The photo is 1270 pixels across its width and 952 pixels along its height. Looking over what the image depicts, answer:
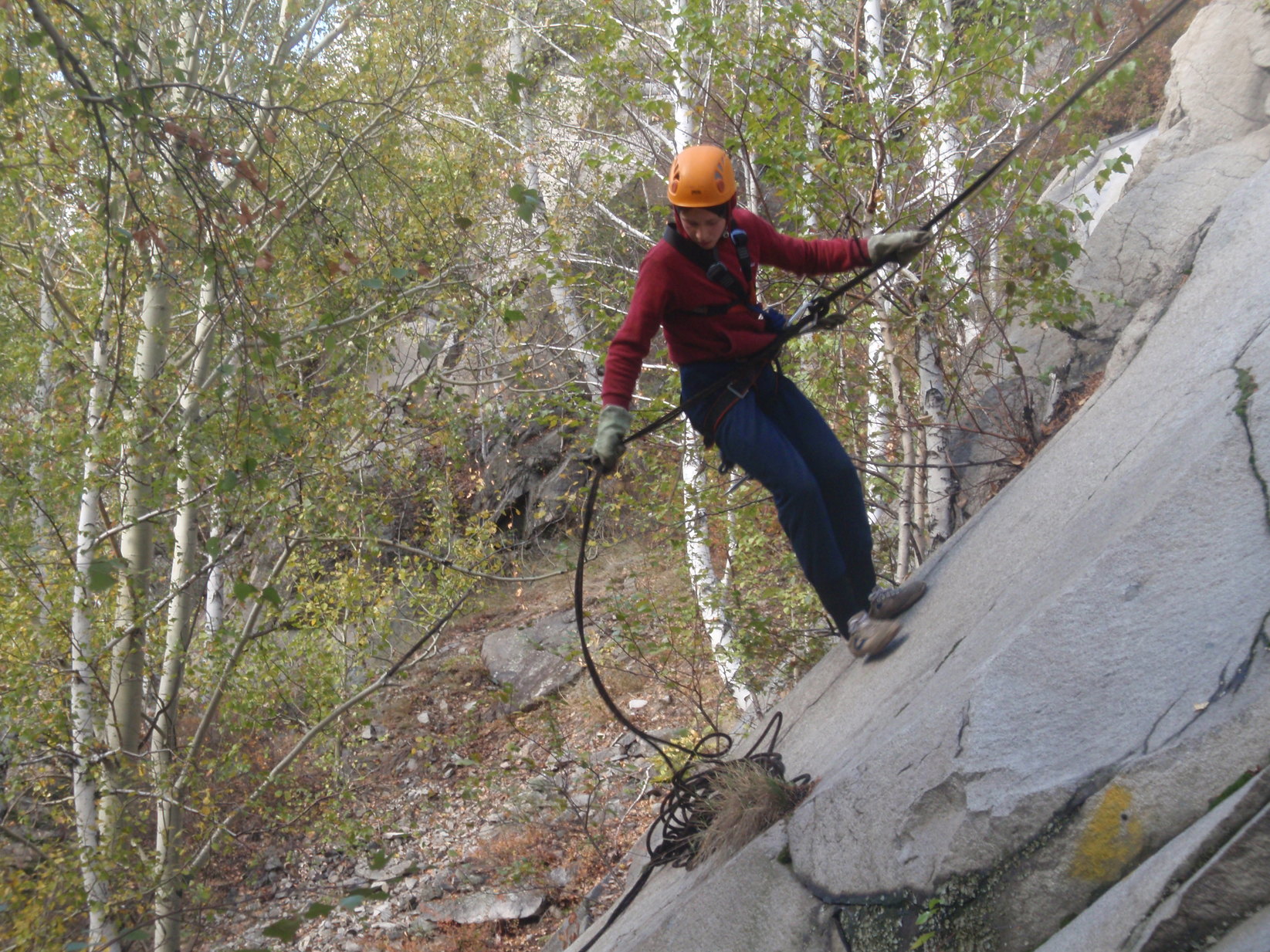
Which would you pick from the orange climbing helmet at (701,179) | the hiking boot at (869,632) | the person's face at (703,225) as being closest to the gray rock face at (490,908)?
the hiking boot at (869,632)

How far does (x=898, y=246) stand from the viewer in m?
3.81

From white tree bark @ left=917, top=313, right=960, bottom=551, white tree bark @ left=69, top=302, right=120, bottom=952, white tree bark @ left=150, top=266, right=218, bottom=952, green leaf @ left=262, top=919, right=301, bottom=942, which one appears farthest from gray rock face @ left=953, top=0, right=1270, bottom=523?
A: white tree bark @ left=69, top=302, right=120, bottom=952

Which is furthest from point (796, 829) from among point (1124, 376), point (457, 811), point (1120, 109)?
point (1120, 109)

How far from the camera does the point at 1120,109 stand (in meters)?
14.8

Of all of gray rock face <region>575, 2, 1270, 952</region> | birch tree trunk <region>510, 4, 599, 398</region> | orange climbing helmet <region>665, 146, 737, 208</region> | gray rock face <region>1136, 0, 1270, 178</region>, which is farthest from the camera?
birch tree trunk <region>510, 4, 599, 398</region>

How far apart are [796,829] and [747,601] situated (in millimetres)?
3902

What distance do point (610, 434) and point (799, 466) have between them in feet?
2.48

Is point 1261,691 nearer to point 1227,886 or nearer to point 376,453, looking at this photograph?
point 1227,886

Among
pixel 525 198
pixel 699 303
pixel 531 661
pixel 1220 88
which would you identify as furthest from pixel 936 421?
pixel 531 661

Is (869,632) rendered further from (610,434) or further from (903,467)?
(903,467)

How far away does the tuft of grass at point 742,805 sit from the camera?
3.71 m

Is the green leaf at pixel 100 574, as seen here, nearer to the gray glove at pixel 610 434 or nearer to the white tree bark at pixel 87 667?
the gray glove at pixel 610 434

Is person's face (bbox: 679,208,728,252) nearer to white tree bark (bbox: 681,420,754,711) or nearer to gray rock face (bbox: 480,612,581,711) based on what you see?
white tree bark (bbox: 681,420,754,711)

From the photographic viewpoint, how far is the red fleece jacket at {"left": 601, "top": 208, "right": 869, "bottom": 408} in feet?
12.4
